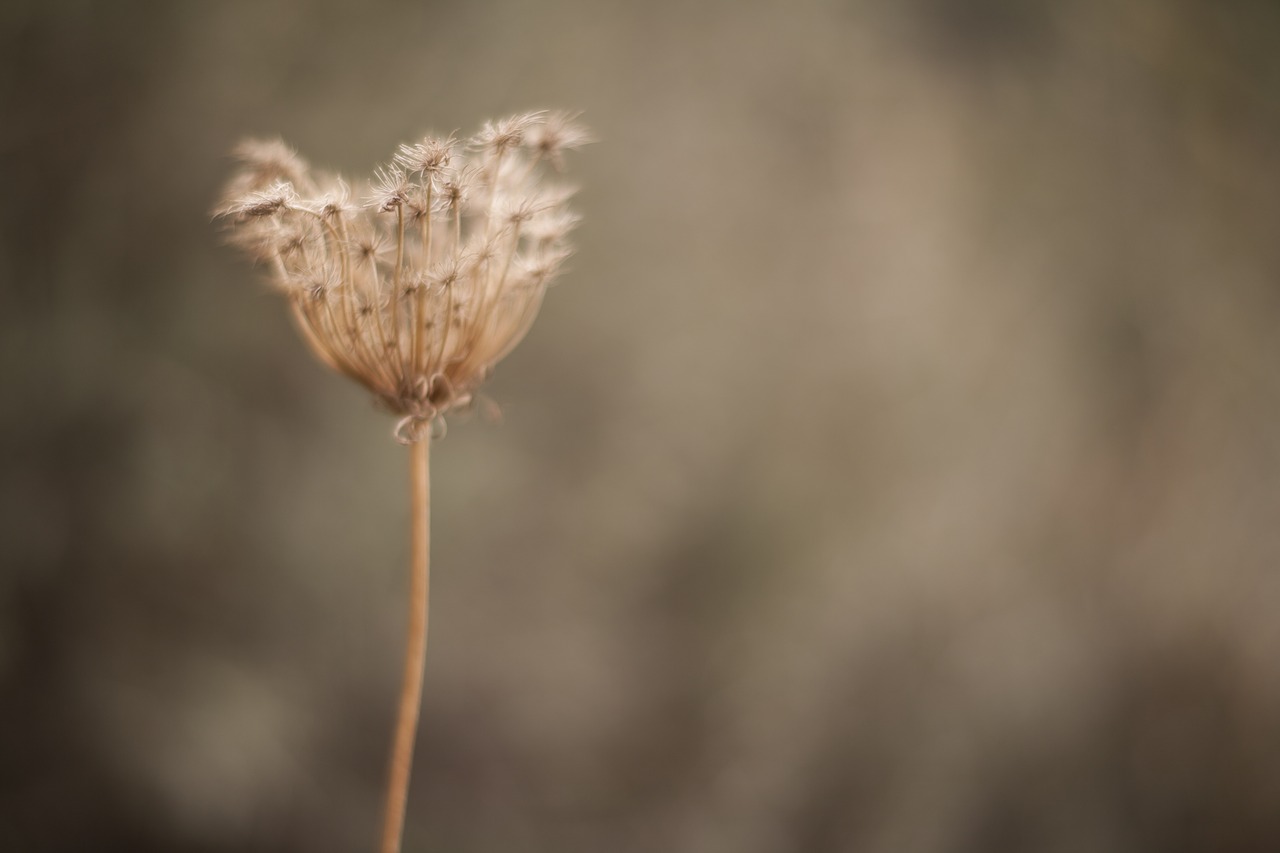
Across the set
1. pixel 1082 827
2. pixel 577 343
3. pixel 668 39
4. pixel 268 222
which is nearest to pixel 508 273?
pixel 268 222

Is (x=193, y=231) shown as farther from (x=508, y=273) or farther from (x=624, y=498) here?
(x=624, y=498)

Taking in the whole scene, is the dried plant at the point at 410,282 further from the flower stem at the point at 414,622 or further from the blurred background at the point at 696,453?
the blurred background at the point at 696,453

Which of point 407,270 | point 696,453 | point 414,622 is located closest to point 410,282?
point 407,270

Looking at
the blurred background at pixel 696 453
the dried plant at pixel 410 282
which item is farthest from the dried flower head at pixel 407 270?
the blurred background at pixel 696 453

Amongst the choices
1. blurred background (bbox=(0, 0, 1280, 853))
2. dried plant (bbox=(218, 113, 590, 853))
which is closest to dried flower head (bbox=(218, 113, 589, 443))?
dried plant (bbox=(218, 113, 590, 853))

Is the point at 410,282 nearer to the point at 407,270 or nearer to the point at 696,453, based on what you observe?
the point at 407,270

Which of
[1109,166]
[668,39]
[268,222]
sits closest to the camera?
[268,222]

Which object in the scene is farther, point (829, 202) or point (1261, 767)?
point (1261, 767)
